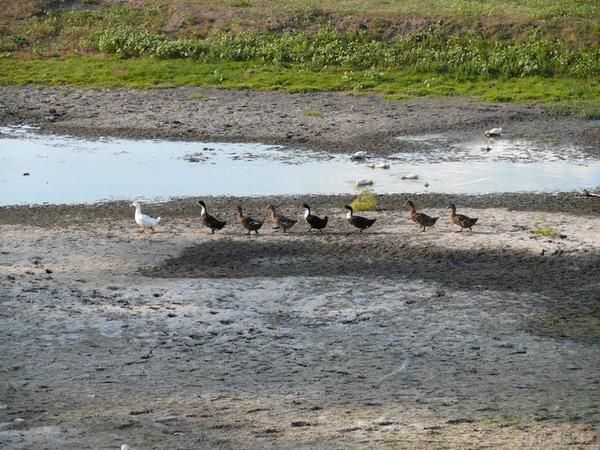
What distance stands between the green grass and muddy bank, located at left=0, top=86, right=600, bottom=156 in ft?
2.92

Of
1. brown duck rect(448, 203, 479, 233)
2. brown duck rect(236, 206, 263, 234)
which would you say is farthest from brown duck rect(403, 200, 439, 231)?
brown duck rect(236, 206, 263, 234)

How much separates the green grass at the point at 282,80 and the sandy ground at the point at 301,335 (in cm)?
1442

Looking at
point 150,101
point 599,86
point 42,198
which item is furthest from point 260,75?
point 42,198

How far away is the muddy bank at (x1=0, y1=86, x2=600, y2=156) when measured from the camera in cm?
3328

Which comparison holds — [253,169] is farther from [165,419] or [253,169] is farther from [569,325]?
[165,419]

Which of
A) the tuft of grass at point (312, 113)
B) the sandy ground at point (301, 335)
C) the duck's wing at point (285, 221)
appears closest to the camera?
Result: the sandy ground at point (301, 335)

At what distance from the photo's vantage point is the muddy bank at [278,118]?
33.3 metres

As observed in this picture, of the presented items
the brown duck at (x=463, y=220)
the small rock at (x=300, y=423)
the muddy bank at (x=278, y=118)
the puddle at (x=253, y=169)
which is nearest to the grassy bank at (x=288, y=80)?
the muddy bank at (x=278, y=118)

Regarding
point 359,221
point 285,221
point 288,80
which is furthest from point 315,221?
point 288,80

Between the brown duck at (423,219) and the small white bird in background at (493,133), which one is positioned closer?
the brown duck at (423,219)

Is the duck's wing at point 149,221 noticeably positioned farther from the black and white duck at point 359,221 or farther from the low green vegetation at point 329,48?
the low green vegetation at point 329,48

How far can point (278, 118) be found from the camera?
35.5 meters

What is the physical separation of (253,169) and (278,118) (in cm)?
611

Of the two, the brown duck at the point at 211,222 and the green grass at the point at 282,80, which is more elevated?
the green grass at the point at 282,80
